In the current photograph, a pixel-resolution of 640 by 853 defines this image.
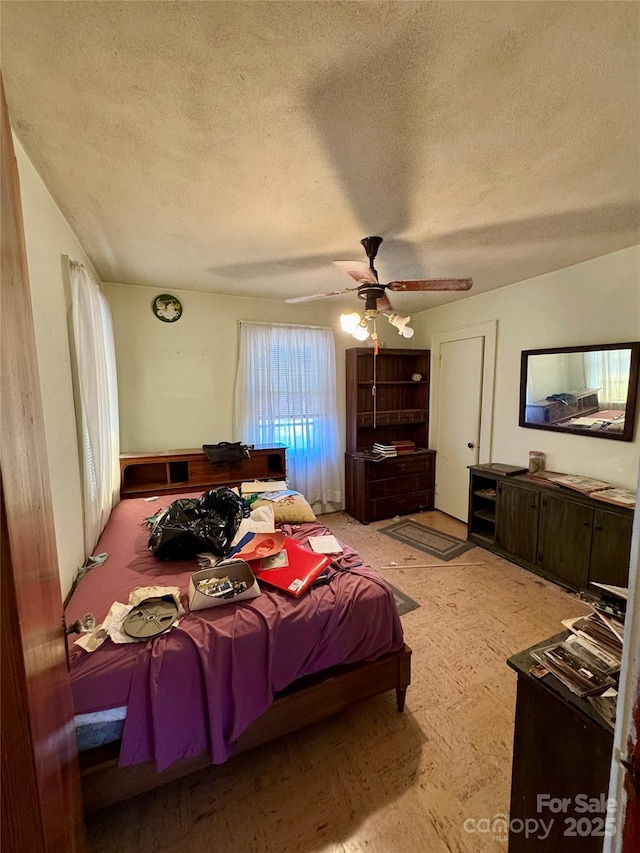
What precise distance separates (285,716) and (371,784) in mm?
432

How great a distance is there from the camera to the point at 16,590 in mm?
591

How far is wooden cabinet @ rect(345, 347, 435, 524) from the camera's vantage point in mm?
4020

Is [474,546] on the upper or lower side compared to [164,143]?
lower

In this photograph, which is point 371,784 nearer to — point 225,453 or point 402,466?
point 225,453

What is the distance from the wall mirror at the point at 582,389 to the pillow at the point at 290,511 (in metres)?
2.31

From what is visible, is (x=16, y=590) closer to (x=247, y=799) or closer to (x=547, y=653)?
(x=547, y=653)

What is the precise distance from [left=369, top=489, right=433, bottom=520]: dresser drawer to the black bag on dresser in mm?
1647

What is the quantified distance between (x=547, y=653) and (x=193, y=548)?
1691 millimetres

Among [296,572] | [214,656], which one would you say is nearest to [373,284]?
[296,572]

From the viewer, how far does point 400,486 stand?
414cm

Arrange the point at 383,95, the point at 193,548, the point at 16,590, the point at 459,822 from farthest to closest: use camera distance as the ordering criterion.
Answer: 1. the point at 193,548
2. the point at 459,822
3. the point at 383,95
4. the point at 16,590

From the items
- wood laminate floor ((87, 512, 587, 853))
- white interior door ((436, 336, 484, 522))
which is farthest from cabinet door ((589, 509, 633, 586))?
white interior door ((436, 336, 484, 522))

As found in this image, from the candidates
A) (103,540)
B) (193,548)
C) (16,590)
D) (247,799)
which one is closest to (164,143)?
(16,590)

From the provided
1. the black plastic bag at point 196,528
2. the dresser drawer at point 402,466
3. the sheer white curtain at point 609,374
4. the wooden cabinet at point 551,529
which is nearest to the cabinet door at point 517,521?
the wooden cabinet at point 551,529
